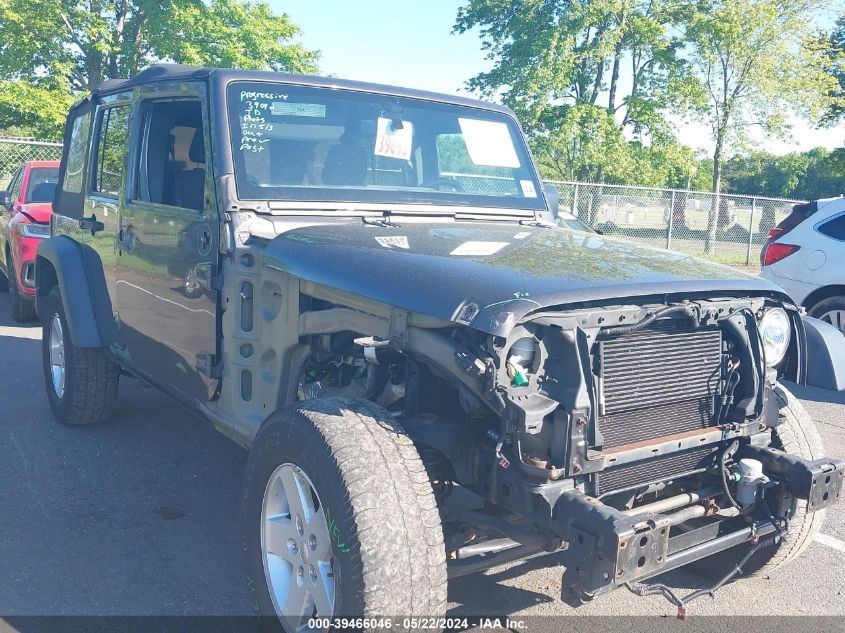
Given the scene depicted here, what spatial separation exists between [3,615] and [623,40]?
26.6 metres

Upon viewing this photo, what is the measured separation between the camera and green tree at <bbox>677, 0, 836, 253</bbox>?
22.7 meters

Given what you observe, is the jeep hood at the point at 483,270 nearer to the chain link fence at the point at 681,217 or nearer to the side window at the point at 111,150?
the side window at the point at 111,150

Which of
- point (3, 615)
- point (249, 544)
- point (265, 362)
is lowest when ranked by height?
point (3, 615)

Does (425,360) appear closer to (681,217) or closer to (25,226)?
(25,226)

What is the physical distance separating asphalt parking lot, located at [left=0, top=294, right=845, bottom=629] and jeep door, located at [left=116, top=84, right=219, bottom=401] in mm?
668

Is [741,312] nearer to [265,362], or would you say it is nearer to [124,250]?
[265,362]

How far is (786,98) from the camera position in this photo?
23297mm

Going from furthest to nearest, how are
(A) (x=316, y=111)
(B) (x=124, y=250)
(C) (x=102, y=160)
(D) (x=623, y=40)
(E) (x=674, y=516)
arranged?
(D) (x=623, y=40)
(C) (x=102, y=160)
(B) (x=124, y=250)
(A) (x=316, y=111)
(E) (x=674, y=516)

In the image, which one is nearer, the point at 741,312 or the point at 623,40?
the point at 741,312

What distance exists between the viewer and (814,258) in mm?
7773

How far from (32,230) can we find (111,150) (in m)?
4.42

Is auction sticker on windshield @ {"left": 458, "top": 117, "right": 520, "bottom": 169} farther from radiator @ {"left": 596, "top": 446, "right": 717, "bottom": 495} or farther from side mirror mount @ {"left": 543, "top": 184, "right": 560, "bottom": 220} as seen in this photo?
radiator @ {"left": 596, "top": 446, "right": 717, "bottom": 495}

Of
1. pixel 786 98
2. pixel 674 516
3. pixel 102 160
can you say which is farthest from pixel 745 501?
pixel 786 98

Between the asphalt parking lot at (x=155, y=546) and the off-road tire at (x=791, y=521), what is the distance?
0.17 metres
